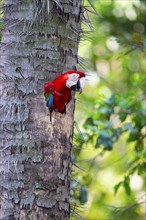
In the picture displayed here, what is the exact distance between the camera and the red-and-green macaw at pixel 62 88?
3.09m

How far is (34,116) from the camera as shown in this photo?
3.27 metres

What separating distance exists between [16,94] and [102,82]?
5738 mm

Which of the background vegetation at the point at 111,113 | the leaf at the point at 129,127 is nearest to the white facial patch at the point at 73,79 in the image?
the background vegetation at the point at 111,113

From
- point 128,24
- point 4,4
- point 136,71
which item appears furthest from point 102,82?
point 4,4

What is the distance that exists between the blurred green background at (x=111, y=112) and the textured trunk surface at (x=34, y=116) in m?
0.24

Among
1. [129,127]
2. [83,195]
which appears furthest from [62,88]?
[129,127]

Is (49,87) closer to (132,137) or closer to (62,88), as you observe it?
(62,88)

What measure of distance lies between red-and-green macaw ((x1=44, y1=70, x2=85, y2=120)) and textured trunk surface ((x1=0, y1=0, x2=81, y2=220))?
0.25ft

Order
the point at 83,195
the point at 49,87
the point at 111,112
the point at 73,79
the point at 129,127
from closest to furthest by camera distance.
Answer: the point at 73,79 < the point at 49,87 < the point at 83,195 < the point at 129,127 < the point at 111,112

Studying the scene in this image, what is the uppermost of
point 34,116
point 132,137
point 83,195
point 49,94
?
point 132,137

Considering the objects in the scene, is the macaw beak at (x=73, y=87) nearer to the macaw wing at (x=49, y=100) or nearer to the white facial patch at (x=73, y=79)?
the white facial patch at (x=73, y=79)

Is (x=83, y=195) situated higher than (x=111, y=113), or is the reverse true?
(x=111, y=113)

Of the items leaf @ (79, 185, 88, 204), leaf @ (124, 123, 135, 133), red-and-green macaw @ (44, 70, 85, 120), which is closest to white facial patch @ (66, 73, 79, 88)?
red-and-green macaw @ (44, 70, 85, 120)

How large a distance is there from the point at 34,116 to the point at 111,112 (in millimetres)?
2276
